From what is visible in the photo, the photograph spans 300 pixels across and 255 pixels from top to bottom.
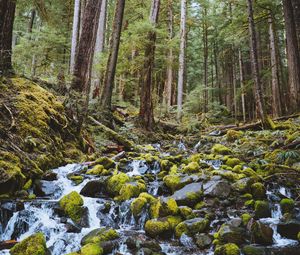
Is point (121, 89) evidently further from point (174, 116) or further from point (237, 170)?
point (237, 170)

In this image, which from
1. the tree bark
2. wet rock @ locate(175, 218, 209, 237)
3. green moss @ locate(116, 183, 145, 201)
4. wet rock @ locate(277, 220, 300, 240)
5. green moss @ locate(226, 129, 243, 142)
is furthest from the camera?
green moss @ locate(226, 129, 243, 142)

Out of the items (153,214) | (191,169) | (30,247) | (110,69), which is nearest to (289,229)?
(153,214)

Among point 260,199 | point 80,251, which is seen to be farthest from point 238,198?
point 80,251

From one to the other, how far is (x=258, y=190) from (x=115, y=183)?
3123 mm

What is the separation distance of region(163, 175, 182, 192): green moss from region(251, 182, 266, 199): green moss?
5.27 feet

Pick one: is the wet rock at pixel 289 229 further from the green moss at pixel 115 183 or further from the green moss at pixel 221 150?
the green moss at pixel 221 150

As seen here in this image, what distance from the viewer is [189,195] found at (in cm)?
626

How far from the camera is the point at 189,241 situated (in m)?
5.01

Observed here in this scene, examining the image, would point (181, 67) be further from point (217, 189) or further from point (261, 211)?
point (261, 211)

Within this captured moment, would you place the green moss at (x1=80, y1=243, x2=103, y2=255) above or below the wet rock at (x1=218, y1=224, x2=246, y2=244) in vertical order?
below

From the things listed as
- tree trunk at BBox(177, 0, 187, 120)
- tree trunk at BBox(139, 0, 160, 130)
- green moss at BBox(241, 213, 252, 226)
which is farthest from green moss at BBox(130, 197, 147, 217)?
tree trunk at BBox(177, 0, 187, 120)

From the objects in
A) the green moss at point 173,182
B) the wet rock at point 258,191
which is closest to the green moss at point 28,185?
the green moss at point 173,182

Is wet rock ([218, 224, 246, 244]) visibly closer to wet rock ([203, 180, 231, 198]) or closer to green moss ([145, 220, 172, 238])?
green moss ([145, 220, 172, 238])

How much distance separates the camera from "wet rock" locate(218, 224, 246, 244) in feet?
15.8
